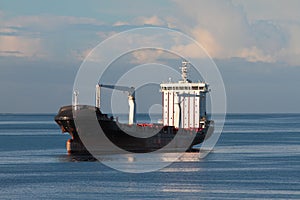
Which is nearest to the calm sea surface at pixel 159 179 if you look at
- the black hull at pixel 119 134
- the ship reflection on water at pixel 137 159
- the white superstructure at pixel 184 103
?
the ship reflection on water at pixel 137 159

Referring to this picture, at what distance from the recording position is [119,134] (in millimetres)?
87938

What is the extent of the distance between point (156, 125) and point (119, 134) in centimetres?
1051

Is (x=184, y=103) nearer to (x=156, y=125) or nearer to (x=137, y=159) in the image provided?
(x=156, y=125)

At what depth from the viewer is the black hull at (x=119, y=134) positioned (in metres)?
86.4

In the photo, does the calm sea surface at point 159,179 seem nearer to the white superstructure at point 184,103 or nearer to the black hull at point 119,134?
the black hull at point 119,134

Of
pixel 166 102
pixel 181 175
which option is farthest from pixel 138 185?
pixel 166 102

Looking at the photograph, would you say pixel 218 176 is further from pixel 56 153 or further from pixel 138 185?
pixel 56 153

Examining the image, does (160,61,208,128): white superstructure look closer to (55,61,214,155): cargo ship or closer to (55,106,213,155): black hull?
(55,61,214,155): cargo ship

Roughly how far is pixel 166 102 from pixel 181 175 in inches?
1495

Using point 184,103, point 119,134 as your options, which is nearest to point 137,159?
point 119,134

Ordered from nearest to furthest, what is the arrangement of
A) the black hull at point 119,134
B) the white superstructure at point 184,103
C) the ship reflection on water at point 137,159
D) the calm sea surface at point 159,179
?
the calm sea surface at point 159,179, the ship reflection on water at point 137,159, the black hull at point 119,134, the white superstructure at point 184,103

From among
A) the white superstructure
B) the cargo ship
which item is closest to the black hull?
the cargo ship

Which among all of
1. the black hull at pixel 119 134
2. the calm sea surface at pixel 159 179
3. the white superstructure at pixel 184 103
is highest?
the white superstructure at pixel 184 103

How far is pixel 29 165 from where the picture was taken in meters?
72.8
